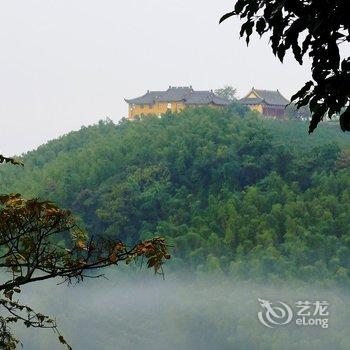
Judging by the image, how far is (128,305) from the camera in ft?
96.5

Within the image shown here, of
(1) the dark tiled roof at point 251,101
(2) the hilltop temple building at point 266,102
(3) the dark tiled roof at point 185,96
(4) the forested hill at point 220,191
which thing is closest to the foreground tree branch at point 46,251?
(4) the forested hill at point 220,191

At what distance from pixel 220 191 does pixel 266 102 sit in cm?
1040

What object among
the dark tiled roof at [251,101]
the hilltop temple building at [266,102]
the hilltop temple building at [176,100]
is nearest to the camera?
the hilltop temple building at [176,100]

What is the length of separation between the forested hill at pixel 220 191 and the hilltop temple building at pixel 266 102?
3345mm

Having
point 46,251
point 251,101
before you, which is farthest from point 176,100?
point 46,251

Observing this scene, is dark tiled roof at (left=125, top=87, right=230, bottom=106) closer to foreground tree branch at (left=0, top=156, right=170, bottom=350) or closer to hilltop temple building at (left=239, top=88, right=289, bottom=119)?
hilltop temple building at (left=239, top=88, right=289, bottom=119)

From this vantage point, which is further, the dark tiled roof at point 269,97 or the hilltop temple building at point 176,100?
the dark tiled roof at point 269,97

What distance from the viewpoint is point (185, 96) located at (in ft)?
129

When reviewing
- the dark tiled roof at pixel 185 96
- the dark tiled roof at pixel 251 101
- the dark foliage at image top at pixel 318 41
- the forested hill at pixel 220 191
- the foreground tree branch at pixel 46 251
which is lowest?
the forested hill at pixel 220 191

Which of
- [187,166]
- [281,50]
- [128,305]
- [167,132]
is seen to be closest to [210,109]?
[167,132]

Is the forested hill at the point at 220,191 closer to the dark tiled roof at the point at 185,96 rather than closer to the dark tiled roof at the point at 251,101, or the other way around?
the dark tiled roof at the point at 185,96

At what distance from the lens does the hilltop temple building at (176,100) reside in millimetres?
39031

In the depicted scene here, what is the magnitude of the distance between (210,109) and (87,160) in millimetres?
5822

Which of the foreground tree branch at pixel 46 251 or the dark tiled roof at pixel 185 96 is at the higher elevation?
the dark tiled roof at pixel 185 96
